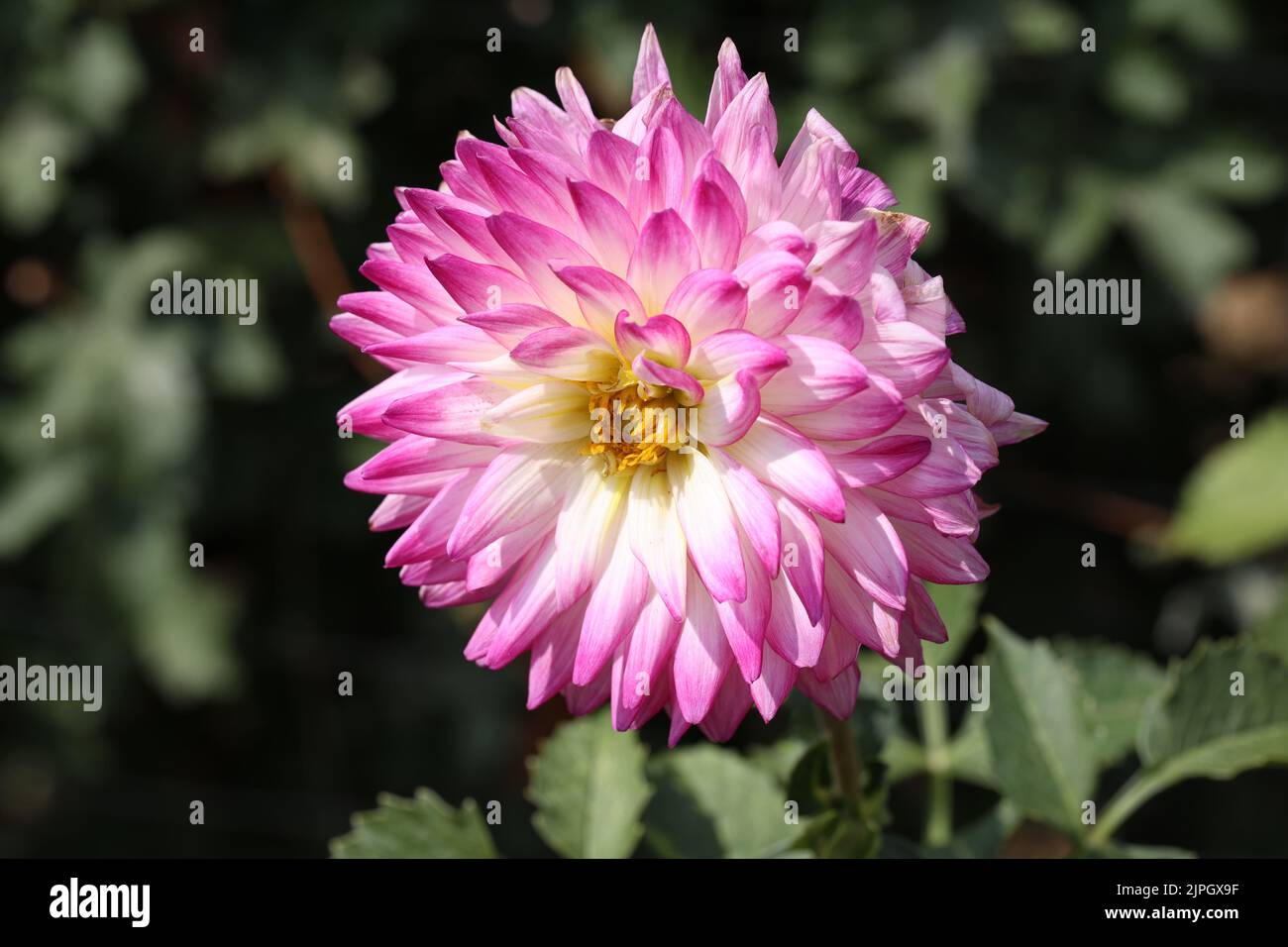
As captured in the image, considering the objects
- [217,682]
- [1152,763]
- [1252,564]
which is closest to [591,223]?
[1152,763]

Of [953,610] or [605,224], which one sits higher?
[605,224]

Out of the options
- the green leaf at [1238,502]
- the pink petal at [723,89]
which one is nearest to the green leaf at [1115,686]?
the pink petal at [723,89]

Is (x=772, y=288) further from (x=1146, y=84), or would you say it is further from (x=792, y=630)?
(x=1146, y=84)

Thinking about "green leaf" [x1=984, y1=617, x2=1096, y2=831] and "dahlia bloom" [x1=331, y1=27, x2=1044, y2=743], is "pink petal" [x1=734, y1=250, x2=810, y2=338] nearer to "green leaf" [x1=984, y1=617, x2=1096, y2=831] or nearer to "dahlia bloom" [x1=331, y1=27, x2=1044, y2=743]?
"dahlia bloom" [x1=331, y1=27, x2=1044, y2=743]

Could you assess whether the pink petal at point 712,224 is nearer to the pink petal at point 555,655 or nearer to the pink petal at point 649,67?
the pink petal at point 649,67

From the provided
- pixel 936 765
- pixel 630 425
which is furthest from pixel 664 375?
pixel 936 765
